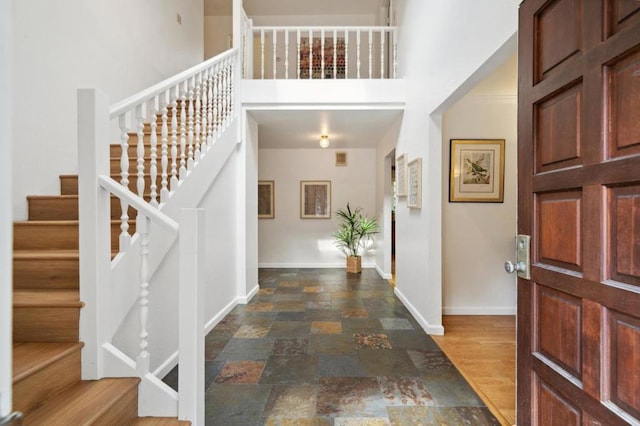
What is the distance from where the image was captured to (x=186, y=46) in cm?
446

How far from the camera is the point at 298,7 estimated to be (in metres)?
5.32

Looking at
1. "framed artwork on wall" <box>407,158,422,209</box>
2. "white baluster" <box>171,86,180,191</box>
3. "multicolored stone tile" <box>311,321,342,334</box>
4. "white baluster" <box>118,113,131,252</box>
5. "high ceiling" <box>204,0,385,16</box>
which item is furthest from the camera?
"high ceiling" <box>204,0,385,16</box>

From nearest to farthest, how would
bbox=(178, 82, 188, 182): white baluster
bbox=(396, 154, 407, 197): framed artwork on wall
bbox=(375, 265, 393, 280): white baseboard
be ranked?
bbox=(178, 82, 188, 182): white baluster < bbox=(396, 154, 407, 197): framed artwork on wall < bbox=(375, 265, 393, 280): white baseboard

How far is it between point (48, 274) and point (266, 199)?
4.22m

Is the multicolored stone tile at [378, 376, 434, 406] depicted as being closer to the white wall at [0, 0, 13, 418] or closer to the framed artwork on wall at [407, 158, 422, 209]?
the framed artwork on wall at [407, 158, 422, 209]

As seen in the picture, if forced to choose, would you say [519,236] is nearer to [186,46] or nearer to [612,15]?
[612,15]

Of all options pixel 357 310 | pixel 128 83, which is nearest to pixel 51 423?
pixel 357 310

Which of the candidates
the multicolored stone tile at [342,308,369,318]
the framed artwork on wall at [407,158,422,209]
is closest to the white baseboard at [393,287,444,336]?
the multicolored stone tile at [342,308,369,318]

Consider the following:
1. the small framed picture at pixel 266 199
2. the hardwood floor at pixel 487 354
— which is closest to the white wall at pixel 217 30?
the small framed picture at pixel 266 199

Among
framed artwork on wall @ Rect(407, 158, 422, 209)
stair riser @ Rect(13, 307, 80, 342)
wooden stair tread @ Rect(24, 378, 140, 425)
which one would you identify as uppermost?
framed artwork on wall @ Rect(407, 158, 422, 209)

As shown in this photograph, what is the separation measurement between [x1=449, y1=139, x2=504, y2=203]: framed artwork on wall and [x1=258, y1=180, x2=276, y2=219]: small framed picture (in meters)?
3.45

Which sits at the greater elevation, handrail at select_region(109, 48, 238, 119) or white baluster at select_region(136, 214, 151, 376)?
handrail at select_region(109, 48, 238, 119)

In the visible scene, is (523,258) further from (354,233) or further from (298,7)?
(298,7)

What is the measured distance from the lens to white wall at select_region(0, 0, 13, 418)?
0.38 metres
